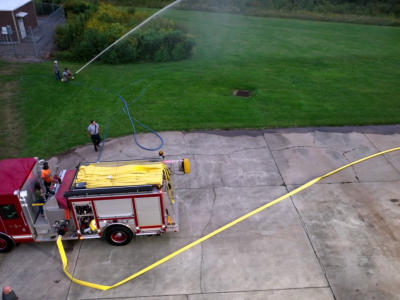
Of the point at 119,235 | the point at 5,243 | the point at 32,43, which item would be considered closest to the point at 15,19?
the point at 32,43

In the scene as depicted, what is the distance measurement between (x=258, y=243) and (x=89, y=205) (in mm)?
5098

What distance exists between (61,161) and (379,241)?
12.2 meters

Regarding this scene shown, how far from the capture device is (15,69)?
24.2 meters

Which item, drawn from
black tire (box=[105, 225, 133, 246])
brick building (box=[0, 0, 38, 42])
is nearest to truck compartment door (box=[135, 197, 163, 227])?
black tire (box=[105, 225, 133, 246])

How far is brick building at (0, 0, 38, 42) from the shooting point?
91.1 feet

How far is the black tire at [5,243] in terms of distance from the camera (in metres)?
10.7

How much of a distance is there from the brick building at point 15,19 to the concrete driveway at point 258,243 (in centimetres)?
1788

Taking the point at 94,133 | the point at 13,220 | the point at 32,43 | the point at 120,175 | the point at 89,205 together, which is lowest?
the point at 32,43

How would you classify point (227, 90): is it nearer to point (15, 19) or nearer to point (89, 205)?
point (89, 205)

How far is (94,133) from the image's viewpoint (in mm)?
15320

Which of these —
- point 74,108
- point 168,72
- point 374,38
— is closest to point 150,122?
point 74,108

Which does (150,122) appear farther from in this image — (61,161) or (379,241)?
(379,241)

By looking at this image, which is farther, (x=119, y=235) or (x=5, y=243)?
(x=119, y=235)

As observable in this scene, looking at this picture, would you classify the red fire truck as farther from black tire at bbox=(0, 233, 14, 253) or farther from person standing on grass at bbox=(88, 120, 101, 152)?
person standing on grass at bbox=(88, 120, 101, 152)
